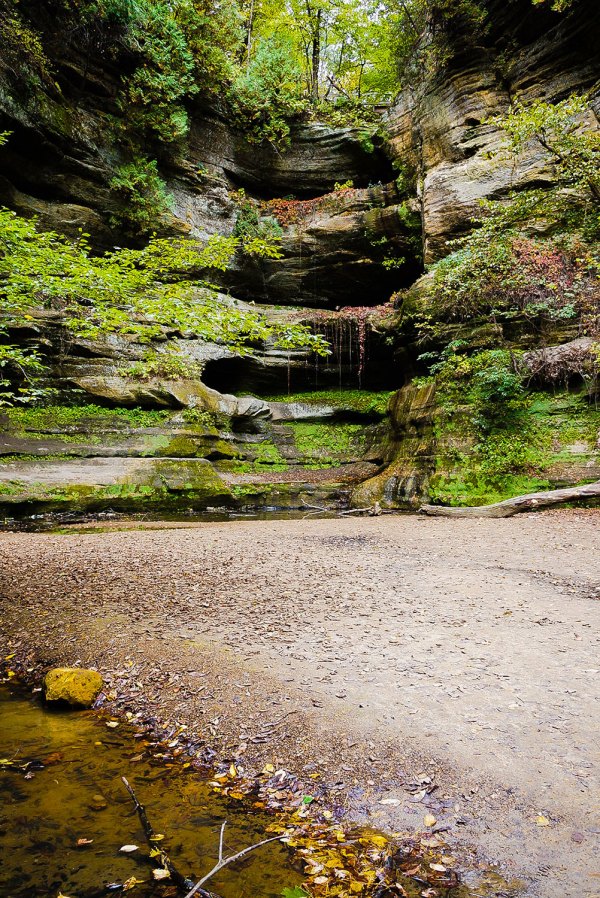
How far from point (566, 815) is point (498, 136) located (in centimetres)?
1815

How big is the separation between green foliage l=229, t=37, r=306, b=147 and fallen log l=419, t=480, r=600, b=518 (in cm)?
1932

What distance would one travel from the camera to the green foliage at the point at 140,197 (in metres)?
16.3

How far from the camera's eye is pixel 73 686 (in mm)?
3129

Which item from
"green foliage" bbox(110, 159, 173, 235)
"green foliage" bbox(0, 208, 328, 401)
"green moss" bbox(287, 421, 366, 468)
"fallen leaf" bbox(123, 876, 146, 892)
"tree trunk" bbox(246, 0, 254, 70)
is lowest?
"fallen leaf" bbox(123, 876, 146, 892)

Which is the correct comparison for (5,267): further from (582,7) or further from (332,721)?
(582,7)

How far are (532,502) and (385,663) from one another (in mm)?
7950

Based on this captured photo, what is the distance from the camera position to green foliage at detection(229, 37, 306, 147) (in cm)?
1936

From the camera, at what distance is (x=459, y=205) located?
14797mm

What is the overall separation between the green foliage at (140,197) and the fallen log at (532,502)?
594 inches

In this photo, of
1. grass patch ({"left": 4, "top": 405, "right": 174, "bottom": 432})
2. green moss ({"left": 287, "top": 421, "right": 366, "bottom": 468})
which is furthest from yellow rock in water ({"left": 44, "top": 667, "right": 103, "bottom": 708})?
green moss ({"left": 287, "top": 421, "right": 366, "bottom": 468})

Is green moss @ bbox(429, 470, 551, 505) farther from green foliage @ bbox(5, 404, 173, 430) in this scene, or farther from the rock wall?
green foliage @ bbox(5, 404, 173, 430)

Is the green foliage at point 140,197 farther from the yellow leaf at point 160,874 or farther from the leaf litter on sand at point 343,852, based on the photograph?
the yellow leaf at point 160,874

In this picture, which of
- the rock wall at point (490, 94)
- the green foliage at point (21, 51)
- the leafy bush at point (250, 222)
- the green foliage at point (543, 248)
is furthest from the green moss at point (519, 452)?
the green foliage at point (21, 51)

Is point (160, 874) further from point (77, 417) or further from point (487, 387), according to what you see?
point (77, 417)
